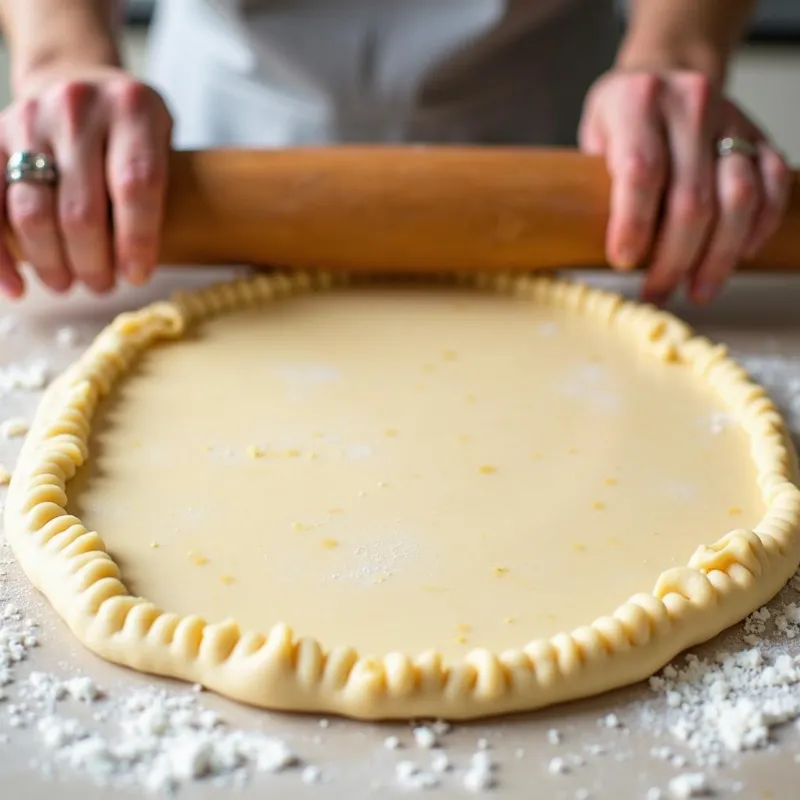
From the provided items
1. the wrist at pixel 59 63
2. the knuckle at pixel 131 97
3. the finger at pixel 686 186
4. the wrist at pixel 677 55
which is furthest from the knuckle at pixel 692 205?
the wrist at pixel 59 63

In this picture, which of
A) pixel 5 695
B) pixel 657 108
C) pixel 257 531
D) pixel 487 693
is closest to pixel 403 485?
pixel 257 531

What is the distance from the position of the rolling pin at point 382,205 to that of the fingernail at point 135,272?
0.32 feet

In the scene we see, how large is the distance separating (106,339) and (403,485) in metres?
0.59

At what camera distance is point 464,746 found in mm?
1095

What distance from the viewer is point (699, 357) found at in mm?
1755

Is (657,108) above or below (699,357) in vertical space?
above

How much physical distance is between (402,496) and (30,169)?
832 millimetres

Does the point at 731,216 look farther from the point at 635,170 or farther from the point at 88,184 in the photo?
the point at 88,184

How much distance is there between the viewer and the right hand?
1728 mm

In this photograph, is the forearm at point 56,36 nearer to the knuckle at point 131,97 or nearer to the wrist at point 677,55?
the knuckle at point 131,97

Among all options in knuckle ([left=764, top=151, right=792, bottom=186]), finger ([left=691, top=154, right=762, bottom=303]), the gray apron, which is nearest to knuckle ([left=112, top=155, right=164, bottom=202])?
the gray apron

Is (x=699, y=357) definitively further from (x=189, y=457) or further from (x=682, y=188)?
(x=189, y=457)

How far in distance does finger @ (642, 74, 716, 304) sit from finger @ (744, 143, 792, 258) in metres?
0.11

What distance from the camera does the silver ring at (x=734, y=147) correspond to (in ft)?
6.18
